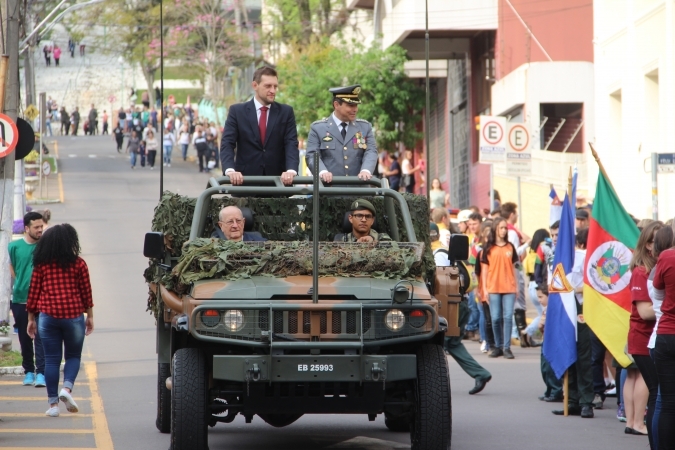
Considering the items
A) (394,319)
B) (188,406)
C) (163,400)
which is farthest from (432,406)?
(163,400)

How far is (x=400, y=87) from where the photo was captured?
3959cm

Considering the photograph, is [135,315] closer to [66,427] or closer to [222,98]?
[66,427]

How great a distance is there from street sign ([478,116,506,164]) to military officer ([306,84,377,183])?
38.1 feet

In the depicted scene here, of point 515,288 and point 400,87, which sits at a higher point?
point 400,87

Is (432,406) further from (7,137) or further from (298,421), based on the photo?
(7,137)

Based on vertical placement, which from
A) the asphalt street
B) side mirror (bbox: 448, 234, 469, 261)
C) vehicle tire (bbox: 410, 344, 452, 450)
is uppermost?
side mirror (bbox: 448, 234, 469, 261)

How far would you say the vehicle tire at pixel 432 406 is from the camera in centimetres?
887

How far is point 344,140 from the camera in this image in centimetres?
1162

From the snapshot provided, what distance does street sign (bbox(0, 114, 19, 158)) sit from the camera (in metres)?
15.1

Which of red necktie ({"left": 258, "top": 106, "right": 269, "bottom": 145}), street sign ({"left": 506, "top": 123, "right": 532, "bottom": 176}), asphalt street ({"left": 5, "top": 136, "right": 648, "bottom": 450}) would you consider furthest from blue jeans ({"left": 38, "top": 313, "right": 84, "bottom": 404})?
street sign ({"left": 506, "top": 123, "right": 532, "bottom": 176})

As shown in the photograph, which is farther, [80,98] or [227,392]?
[80,98]

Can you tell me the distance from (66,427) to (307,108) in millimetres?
30103

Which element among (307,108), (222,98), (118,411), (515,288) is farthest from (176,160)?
(118,411)

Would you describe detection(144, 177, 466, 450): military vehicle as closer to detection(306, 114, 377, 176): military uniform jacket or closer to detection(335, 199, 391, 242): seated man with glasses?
detection(335, 199, 391, 242): seated man with glasses
